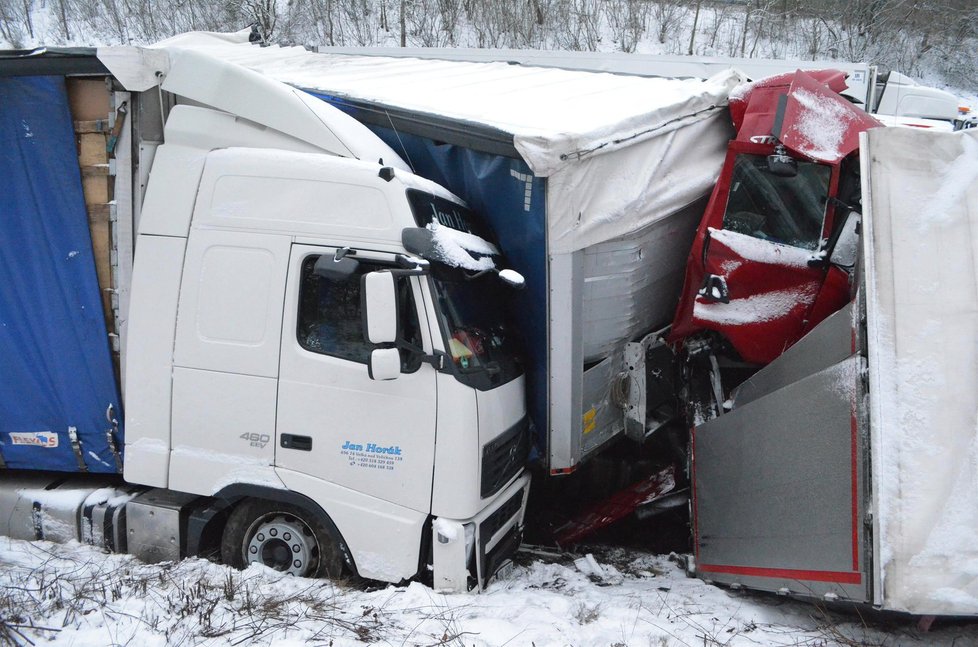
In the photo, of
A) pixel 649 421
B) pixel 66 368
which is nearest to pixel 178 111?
pixel 66 368

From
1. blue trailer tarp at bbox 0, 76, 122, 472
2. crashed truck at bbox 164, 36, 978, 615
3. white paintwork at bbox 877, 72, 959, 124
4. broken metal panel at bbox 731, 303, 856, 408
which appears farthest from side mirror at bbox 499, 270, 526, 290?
white paintwork at bbox 877, 72, 959, 124

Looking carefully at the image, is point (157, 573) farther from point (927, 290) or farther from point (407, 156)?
Result: point (927, 290)

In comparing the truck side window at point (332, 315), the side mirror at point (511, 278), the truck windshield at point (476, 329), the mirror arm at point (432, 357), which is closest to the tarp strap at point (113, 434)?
the truck side window at point (332, 315)

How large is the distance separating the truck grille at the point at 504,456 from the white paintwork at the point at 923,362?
6.12ft

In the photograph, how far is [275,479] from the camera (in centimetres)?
418

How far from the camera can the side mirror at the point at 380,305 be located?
373cm

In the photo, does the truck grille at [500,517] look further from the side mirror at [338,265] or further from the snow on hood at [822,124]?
the snow on hood at [822,124]

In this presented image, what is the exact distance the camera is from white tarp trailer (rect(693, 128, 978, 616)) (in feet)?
10.5

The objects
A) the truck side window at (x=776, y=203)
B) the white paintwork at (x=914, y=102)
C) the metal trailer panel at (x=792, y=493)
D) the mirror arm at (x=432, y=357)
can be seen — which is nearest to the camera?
the metal trailer panel at (x=792, y=493)

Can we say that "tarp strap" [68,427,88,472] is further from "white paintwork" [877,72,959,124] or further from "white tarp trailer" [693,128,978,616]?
"white paintwork" [877,72,959,124]

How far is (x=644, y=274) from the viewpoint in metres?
5.20

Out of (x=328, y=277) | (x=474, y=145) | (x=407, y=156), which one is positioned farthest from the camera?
(x=407, y=156)

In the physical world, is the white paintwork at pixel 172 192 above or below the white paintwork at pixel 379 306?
above

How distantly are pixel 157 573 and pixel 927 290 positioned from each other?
421cm
